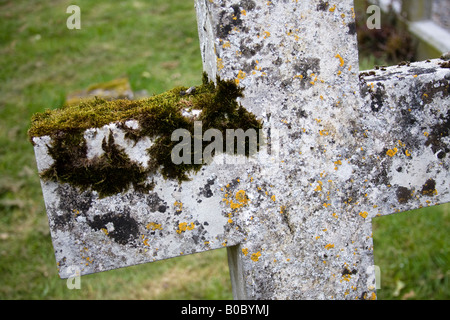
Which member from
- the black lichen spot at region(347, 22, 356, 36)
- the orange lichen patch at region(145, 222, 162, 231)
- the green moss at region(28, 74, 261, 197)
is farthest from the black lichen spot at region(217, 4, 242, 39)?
the orange lichen patch at region(145, 222, 162, 231)

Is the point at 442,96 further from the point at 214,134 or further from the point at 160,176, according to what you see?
the point at 160,176

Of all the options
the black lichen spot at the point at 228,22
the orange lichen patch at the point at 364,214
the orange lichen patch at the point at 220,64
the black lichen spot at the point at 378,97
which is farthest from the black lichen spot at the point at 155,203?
Result: the black lichen spot at the point at 378,97

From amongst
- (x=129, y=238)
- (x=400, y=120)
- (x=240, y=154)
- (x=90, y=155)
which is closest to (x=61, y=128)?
(x=90, y=155)

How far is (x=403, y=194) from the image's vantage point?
6.11 feet

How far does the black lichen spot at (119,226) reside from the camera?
5.35ft

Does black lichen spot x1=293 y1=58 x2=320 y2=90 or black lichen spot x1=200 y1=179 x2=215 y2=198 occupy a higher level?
black lichen spot x1=293 y1=58 x2=320 y2=90

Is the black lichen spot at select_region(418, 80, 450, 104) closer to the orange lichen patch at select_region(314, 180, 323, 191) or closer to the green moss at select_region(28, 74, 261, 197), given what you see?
the orange lichen patch at select_region(314, 180, 323, 191)

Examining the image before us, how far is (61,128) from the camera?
5.08ft

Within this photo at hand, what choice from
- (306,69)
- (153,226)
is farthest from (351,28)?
(153,226)

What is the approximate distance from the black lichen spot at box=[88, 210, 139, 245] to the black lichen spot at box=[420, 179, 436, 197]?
1.34m

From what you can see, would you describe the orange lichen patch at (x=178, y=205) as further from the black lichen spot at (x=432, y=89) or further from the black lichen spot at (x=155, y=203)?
the black lichen spot at (x=432, y=89)

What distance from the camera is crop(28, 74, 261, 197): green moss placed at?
1.56 meters

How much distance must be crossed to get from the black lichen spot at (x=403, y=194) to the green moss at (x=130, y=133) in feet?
2.52

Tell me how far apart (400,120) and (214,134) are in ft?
2.79
